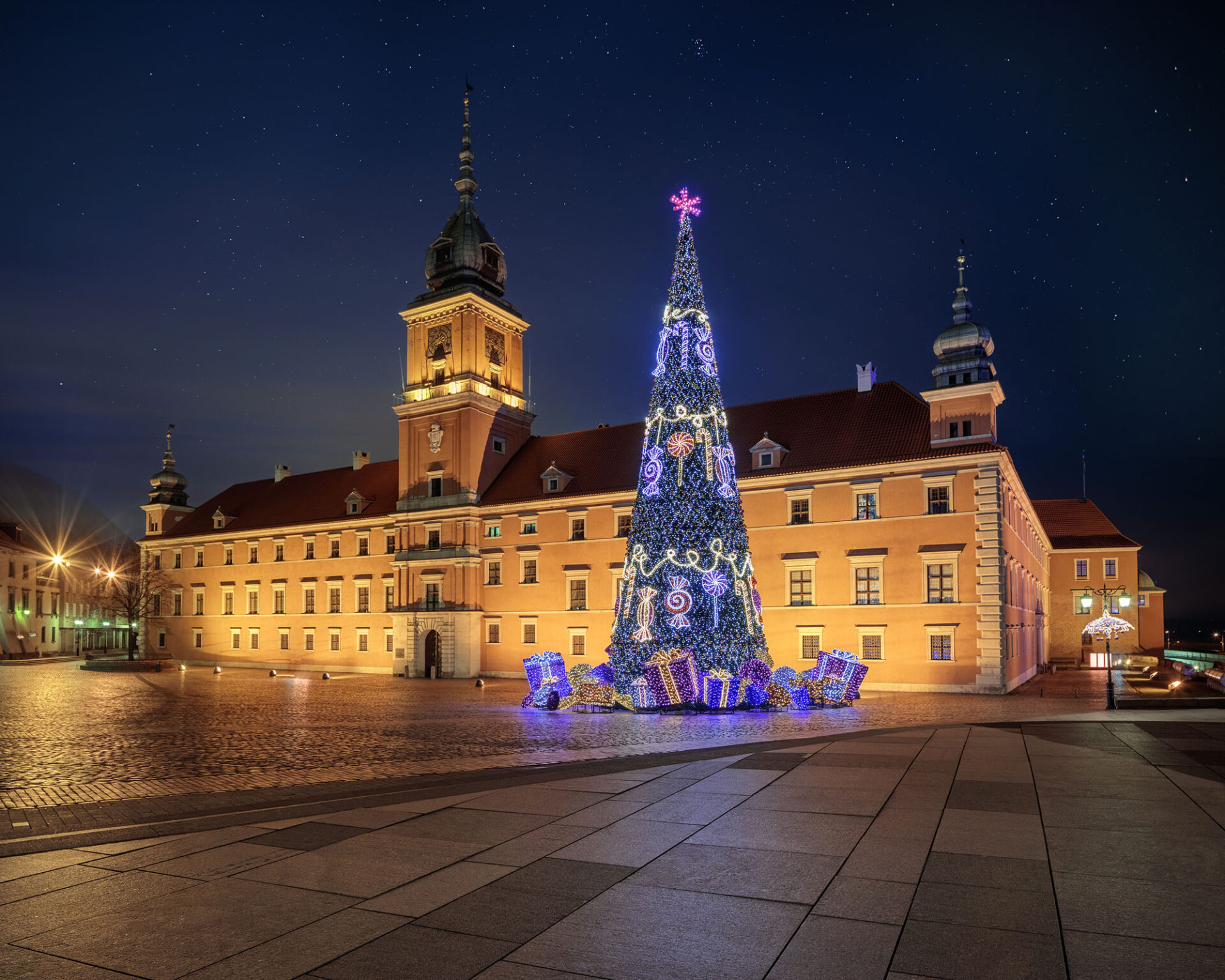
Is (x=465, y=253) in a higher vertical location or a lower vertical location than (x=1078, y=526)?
higher

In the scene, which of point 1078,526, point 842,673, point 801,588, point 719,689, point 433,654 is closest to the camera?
point 719,689

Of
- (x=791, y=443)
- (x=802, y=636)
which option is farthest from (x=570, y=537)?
(x=802, y=636)

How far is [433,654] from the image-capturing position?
4616 cm

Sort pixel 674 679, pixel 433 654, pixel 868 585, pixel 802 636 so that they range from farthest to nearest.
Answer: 1. pixel 433 654
2. pixel 802 636
3. pixel 868 585
4. pixel 674 679

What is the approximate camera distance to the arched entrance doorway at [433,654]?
45.5 metres

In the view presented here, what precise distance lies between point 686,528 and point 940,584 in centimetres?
1339

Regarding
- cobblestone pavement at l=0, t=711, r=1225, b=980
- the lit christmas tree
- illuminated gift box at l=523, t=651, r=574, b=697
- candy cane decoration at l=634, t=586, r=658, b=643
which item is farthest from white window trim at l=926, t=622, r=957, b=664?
cobblestone pavement at l=0, t=711, r=1225, b=980

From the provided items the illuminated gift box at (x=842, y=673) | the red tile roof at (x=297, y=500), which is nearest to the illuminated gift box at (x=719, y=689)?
the illuminated gift box at (x=842, y=673)

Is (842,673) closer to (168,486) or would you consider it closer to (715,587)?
(715,587)

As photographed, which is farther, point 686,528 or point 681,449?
point 681,449

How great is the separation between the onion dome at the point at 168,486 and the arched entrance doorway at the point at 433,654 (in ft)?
99.7

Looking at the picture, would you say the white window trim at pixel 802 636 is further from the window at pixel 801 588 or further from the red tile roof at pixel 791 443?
the red tile roof at pixel 791 443

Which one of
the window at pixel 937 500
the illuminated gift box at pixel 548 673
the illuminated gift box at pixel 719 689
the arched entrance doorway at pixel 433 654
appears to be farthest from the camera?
the arched entrance doorway at pixel 433 654

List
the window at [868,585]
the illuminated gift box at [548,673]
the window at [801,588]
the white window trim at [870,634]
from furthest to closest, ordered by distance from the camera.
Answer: the window at [801,588], the window at [868,585], the white window trim at [870,634], the illuminated gift box at [548,673]
